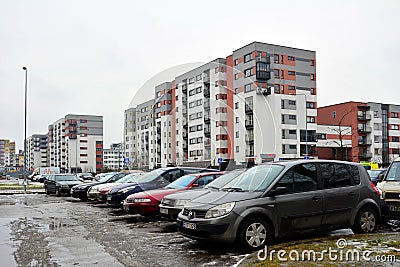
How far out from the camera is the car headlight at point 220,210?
7.41 metres

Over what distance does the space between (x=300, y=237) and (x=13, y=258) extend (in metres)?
5.52

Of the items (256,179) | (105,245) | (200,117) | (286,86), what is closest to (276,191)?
(256,179)

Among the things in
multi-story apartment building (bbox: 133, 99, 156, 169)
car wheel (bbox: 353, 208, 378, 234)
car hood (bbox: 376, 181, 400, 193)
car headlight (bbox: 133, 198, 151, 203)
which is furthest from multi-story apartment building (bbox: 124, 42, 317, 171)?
car wheel (bbox: 353, 208, 378, 234)

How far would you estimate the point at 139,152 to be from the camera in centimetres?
1858

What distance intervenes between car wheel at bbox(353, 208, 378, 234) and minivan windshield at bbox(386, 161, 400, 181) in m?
2.46

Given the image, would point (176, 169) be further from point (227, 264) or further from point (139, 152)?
point (227, 264)

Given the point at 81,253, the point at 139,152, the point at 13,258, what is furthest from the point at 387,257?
the point at 139,152

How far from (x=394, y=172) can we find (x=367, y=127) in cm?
7191

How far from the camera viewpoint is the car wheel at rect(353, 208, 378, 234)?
8734mm

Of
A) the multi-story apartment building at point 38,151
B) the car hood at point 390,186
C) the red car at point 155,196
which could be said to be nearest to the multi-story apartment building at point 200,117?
the red car at point 155,196

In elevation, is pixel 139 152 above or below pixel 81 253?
above

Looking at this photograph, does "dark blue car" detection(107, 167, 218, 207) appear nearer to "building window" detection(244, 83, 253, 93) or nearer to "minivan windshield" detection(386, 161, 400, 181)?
"minivan windshield" detection(386, 161, 400, 181)

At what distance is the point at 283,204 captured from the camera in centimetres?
778

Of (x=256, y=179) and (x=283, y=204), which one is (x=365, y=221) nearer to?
(x=283, y=204)
